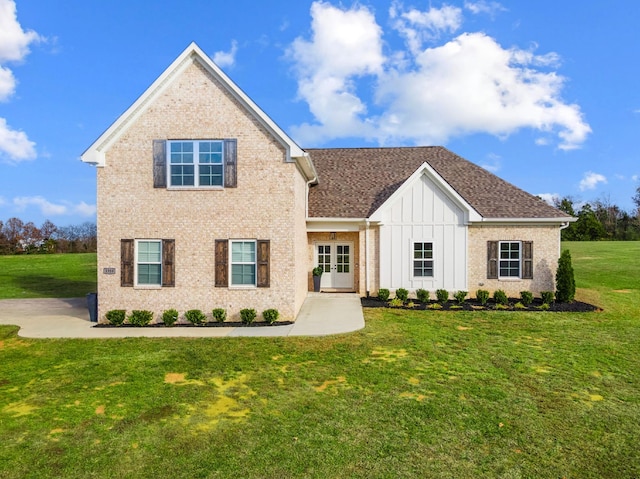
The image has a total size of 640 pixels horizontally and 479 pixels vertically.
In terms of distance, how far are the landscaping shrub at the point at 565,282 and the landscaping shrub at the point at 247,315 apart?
491 inches

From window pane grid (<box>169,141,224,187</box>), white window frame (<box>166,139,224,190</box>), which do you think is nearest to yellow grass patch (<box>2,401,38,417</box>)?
white window frame (<box>166,139,224,190</box>)

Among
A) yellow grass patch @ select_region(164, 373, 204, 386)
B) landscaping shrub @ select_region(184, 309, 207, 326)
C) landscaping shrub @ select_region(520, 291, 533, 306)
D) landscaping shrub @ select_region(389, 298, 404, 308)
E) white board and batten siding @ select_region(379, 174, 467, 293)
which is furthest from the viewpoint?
white board and batten siding @ select_region(379, 174, 467, 293)

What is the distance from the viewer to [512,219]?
16719 mm

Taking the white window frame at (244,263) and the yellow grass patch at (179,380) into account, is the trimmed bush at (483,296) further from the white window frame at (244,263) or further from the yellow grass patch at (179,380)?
the yellow grass patch at (179,380)

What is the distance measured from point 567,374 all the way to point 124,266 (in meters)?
12.8

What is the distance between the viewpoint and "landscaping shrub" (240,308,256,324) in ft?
41.8

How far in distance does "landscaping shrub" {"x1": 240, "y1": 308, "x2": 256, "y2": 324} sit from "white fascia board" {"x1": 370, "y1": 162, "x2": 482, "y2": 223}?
684 cm

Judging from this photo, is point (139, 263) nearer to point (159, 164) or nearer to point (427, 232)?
point (159, 164)

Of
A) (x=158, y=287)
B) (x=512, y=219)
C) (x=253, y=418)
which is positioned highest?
(x=512, y=219)

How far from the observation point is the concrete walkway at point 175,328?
11.6 m

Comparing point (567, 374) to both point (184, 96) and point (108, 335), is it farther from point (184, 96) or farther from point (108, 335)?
point (184, 96)

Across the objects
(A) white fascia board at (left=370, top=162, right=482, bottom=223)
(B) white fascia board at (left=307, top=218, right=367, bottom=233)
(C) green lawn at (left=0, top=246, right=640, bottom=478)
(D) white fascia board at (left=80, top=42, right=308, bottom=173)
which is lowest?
(C) green lawn at (left=0, top=246, right=640, bottom=478)

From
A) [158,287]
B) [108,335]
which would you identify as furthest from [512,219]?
[108,335]

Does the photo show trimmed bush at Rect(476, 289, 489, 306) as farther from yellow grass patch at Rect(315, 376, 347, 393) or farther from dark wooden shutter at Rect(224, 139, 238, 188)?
dark wooden shutter at Rect(224, 139, 238, 188)
